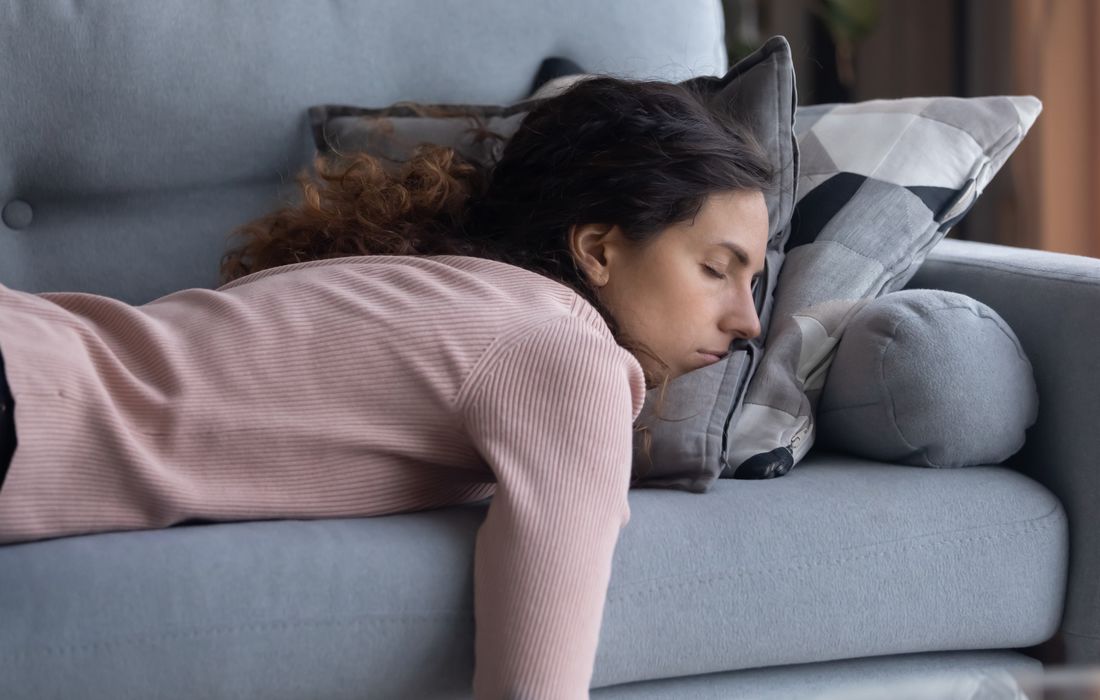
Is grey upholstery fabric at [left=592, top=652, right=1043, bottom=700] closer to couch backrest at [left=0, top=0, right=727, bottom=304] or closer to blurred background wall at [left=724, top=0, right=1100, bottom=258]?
couch backrest at [left=0, top=0, right=727, bottom=304]

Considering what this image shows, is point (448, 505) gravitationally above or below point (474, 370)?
below

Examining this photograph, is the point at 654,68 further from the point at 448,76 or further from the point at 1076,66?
the point at 1076,66

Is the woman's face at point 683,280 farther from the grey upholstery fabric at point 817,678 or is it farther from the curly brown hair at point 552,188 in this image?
the grey upholstery fabric at point 817,678

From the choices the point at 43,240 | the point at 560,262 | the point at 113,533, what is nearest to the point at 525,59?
the point at 560,262

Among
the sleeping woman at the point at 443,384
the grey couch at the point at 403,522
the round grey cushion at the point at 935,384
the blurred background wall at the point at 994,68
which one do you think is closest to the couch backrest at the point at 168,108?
the grey couch at the point at 403,522

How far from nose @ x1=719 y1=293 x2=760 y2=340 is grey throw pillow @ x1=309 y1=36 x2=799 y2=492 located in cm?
2

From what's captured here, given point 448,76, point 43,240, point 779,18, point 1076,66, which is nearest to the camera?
point 43,240

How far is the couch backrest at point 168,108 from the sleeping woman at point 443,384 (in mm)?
397

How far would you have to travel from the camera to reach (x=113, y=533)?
37.7 inches

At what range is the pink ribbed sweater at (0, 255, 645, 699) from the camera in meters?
0.89

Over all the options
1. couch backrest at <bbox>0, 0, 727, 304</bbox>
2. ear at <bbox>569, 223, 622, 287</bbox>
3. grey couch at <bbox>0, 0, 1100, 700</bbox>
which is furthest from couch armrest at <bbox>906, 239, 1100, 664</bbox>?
couch backrest at <bbox>0, 0, 727, 304</bbox>

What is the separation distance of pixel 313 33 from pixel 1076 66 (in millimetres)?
1734

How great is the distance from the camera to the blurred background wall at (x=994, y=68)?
2492 millimetres

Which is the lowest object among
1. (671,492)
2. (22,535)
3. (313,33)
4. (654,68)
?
(671,492)
